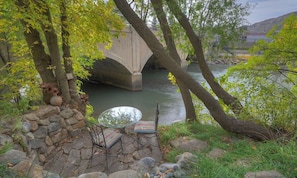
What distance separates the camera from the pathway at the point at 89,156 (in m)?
2.17

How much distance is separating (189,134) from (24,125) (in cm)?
223

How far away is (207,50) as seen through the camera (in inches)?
141

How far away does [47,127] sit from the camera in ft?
8.19

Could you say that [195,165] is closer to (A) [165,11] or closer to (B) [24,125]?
(B) [24,125]

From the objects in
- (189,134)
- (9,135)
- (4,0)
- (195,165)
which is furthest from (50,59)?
(195,165)

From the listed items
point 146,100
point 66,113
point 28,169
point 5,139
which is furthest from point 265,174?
point 146,100

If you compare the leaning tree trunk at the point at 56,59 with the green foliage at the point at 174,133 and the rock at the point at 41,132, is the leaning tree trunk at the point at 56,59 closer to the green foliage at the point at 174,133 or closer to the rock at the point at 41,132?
the rock at the point at 41,132

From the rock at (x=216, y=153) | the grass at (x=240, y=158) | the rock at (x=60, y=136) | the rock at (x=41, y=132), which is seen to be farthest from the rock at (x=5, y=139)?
the rock at (x=216, y=153)

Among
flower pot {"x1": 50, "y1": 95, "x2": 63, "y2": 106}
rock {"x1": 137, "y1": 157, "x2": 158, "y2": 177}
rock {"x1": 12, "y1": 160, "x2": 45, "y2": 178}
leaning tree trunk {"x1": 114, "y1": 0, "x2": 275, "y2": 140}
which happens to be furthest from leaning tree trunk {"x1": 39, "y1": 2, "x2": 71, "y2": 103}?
rock {"x1": 137, "y1": 157, "x2": 158, "y2": 177}

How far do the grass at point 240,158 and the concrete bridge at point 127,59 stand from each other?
23.8ft

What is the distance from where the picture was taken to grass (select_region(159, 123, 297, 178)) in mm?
1375

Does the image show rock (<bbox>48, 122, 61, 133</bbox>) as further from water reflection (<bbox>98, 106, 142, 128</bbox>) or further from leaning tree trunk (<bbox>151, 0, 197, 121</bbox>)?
leaning tree trunk (<bbox>151, 0, 197, 121</bbox>)

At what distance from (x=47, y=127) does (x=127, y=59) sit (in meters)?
7.67

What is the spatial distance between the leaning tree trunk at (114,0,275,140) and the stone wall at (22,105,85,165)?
1.67 m
